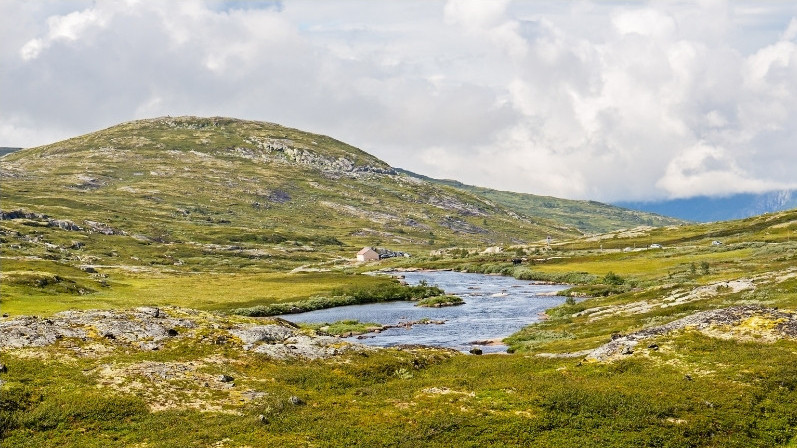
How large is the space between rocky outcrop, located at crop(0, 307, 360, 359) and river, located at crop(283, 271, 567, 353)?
3050cm

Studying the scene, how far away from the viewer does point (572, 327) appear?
8331cm

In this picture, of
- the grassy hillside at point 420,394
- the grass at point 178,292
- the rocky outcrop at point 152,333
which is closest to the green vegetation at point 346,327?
the grass at point 178,292

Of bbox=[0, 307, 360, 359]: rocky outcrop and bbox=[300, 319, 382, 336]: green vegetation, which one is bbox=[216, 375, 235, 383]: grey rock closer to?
bbox=[0, 307, 360, 359]: rocky outcrop

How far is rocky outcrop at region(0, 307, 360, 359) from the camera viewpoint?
133ft

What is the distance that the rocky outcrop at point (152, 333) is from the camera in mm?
40406

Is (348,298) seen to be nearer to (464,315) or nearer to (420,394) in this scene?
(464,315)

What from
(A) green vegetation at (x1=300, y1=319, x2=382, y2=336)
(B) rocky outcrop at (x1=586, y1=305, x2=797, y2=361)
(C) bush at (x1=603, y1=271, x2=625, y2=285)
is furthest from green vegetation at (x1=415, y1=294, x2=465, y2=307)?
(B) rocky outcrop at (x1=586, y1=305, x2=797, y2=361)

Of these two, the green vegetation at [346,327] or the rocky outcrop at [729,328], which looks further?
the green vegetation at [346,327]

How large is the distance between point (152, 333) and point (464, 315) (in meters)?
73.7

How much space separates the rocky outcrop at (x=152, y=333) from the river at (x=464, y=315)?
100 feet

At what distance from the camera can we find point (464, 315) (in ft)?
365

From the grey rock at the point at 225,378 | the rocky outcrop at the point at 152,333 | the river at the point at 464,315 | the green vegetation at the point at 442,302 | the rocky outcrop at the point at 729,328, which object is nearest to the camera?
the grey rock at the point at 225,378

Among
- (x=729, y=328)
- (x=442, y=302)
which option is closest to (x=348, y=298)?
(x=442, y=302)

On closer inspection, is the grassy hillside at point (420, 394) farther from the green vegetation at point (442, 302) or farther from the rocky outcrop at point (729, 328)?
the green vegetation at point (442, 302)
